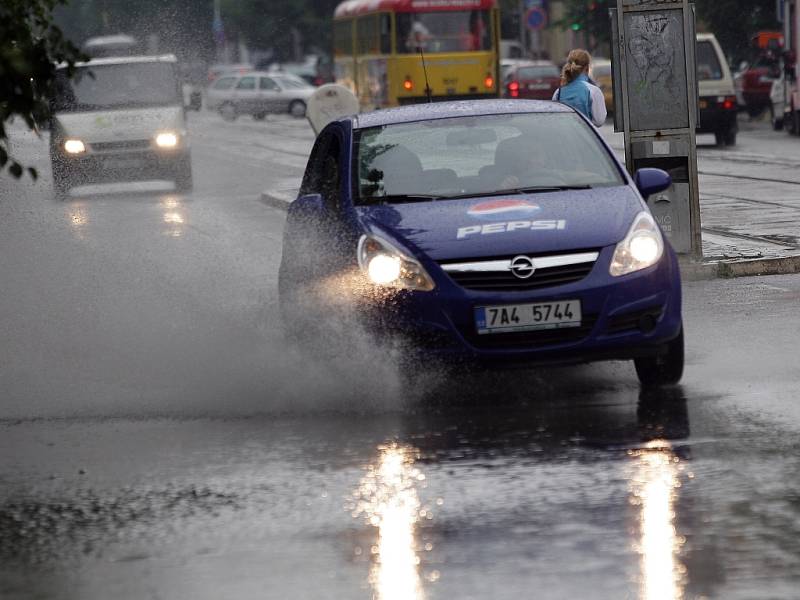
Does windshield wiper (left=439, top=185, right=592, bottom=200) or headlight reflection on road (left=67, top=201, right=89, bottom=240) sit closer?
windshield wiper (left=439, top=185, right=592, bottom=200)

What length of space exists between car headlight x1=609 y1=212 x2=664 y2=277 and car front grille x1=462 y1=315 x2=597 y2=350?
29 cm

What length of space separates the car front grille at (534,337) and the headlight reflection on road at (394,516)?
96 cm

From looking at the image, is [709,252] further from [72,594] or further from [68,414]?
[72,594]

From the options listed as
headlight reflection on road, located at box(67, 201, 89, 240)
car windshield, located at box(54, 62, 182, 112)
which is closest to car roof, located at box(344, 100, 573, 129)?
headlight reflection on road, located at box(67, 201, 89, 240)

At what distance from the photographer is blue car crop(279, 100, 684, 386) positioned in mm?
8430

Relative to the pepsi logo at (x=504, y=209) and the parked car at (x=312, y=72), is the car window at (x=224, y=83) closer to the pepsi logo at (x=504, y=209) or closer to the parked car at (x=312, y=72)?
the parked car at (x=312, y=72)

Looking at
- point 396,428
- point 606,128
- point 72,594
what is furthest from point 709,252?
point 606,128

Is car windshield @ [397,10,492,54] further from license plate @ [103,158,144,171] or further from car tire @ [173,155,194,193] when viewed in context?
license plate @ [103,158,144,171]

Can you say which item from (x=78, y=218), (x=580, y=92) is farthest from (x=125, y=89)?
(x=580, y=92)

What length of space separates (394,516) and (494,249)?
2457 mm

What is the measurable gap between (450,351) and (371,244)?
710 millimetres

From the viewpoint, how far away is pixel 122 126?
26.5 meters

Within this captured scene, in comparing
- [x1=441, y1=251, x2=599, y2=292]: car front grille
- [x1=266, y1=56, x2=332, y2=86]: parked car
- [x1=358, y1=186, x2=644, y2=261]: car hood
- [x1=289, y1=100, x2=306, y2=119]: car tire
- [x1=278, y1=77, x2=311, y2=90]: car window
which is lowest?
[x1=289, y1=100, x2=306, y2=119]: car tire

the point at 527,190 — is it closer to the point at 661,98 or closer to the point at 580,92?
the point at 661,98
